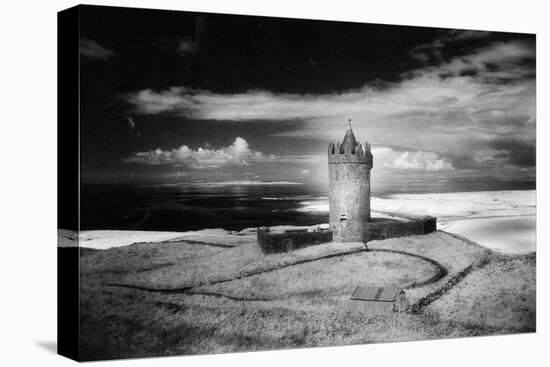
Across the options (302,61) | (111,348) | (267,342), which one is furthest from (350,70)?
(111,348)

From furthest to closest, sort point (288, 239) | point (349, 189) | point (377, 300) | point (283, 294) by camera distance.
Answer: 1. point (349, 189)
2. point (377, 300)
3. point (288, 239)
4. point (283, 294)

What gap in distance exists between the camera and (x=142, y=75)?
587 inches

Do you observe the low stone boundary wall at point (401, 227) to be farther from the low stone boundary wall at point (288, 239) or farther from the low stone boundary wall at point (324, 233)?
the low stone boundary wall at point (288, 239)

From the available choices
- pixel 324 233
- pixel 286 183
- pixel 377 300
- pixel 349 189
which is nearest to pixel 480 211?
pixel 349 189

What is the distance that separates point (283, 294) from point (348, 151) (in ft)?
7.96

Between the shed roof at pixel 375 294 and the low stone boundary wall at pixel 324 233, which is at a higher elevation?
the low stone boundary wall at pixel 324 233

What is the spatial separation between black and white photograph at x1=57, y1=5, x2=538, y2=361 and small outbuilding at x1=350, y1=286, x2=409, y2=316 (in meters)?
0.02

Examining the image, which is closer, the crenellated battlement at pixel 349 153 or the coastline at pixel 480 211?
the crenellated battlement at pixel 349 153

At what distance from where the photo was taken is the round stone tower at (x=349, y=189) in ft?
53.6

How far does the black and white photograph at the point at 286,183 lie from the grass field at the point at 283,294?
0.03 meters

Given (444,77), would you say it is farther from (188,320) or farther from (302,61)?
(188,320)

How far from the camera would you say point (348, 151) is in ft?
54.0

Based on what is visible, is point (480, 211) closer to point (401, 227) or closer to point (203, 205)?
point (401, 227)

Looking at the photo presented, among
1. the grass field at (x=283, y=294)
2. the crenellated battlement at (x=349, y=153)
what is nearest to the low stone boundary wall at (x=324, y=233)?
the grass field at (x=283, y=294)
